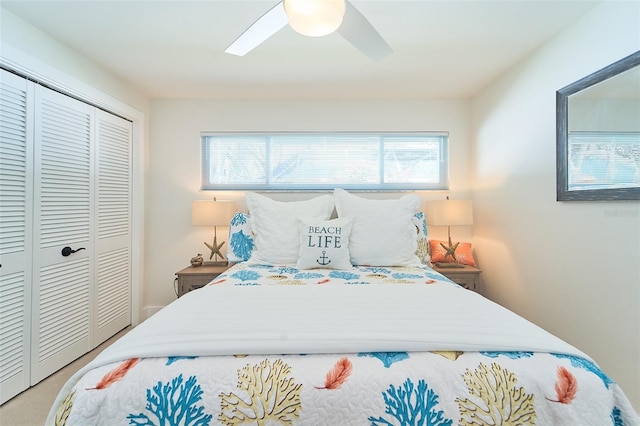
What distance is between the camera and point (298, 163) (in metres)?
2.99

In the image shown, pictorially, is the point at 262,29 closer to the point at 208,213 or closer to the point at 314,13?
the point at 314,13

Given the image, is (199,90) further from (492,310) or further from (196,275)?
(492,310)

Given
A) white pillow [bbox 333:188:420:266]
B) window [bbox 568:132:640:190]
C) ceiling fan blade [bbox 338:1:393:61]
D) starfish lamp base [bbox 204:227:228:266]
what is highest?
ceiling fan blade [bbox 338:1:393:61]

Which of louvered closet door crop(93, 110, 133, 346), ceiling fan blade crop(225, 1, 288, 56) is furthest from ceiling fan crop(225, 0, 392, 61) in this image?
louvered closet door crop(93, 110, 133, 346)

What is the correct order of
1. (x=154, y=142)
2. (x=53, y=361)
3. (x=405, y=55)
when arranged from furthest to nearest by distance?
(x=154, y=142)
(x=405, y=55)
(x=53, y=361)

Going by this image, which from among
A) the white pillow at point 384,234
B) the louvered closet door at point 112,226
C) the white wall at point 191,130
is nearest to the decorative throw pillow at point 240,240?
the white wall at point 191,130

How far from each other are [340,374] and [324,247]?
4.04 ft

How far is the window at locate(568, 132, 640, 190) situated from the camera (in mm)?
1470

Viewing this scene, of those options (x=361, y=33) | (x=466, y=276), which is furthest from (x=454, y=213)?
(x=361, y=33)

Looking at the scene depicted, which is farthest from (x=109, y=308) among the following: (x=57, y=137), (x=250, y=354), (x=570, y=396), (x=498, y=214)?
(x=498, y=214)

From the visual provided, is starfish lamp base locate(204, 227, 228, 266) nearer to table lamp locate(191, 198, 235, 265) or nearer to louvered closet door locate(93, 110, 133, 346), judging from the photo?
table lamp locate(191, 198, 235, 265)

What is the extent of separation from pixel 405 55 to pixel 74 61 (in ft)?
7.85

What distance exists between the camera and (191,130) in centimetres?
296

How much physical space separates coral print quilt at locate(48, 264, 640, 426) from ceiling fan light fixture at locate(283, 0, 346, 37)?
3.79ft
